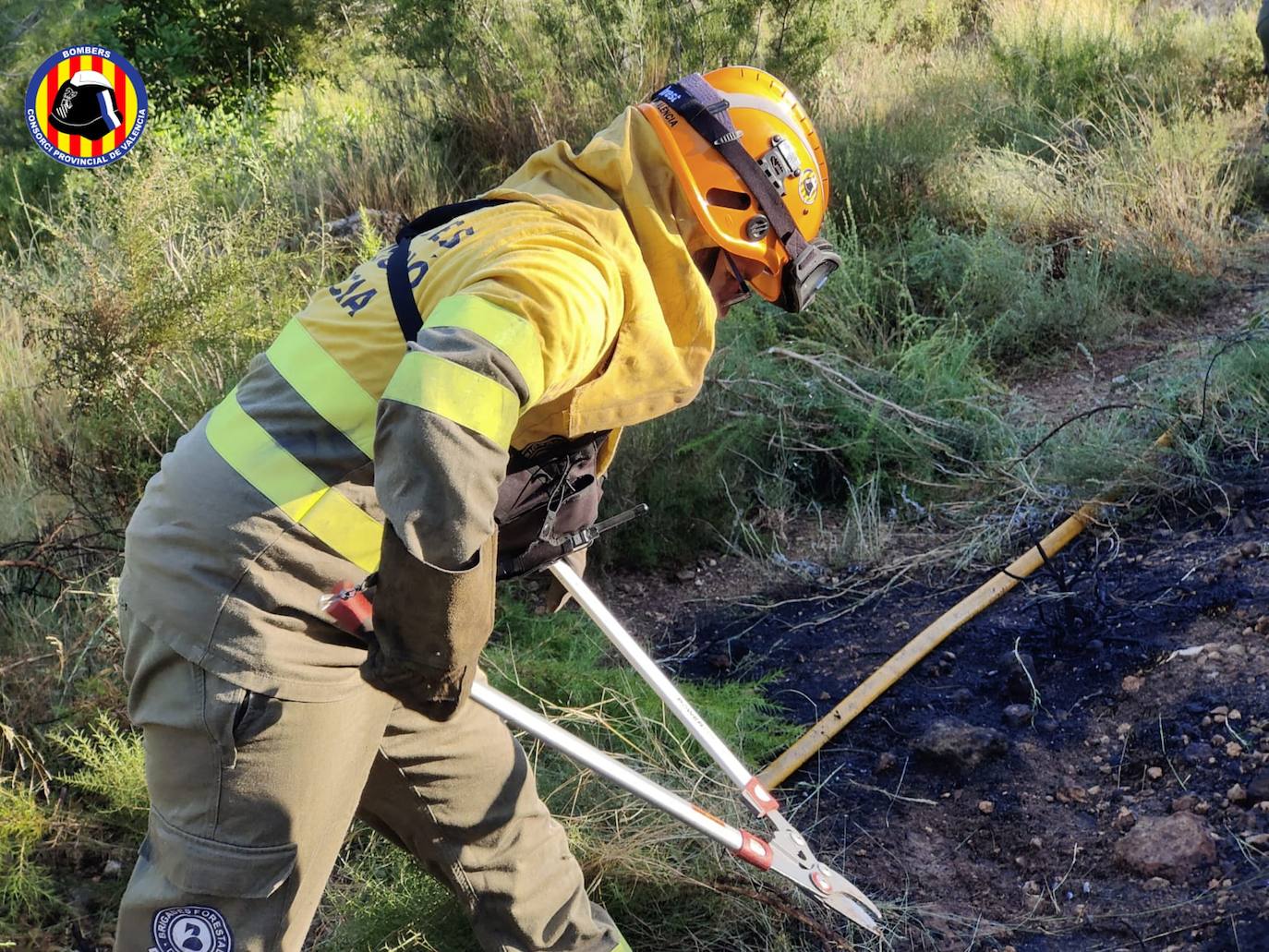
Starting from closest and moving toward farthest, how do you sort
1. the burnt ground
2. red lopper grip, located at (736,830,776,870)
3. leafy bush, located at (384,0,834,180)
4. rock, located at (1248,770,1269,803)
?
1. red lopper grip, located at (736,830,776,870)
2. the burnt ground
3. rock, located at (1248,770,1269,803)
4. leafy bush, located at (384,0,834,180)

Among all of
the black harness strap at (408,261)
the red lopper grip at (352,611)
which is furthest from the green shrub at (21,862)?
the black harness strap at (408,261)

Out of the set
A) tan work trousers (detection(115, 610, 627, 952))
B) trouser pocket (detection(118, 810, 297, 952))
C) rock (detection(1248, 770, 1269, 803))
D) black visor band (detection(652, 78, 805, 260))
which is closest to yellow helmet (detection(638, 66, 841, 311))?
black visor band (detection(652, 78, 805, 260))

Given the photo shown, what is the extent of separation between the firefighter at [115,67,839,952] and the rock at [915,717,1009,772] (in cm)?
181

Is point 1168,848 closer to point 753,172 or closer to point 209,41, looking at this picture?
point 753,172

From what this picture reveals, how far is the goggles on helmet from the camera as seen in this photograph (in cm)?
268

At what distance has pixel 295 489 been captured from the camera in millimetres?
2316

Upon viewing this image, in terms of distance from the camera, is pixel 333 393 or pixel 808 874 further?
pixel 808 874

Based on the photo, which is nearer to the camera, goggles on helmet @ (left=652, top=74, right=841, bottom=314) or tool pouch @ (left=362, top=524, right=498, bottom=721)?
tool pouch @ (left=362, top=524, right=498, bottom=721)

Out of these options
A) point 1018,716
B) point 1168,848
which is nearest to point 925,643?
point 1018,716

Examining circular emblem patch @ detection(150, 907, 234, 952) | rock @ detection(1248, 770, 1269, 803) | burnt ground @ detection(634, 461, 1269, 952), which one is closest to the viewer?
circular emblem patch @ detection(150, 907, 234, 952)

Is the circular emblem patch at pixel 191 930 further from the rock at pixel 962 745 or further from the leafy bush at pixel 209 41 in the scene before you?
the leafy bush at pixel 209 41

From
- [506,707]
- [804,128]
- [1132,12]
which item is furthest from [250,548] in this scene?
[1132,12]

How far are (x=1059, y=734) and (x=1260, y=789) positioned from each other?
67cm

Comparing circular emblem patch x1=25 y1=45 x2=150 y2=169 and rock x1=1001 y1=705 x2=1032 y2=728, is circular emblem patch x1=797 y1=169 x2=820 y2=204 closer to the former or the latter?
rock x1=1001 y1=705 x2=1032 y2=728
